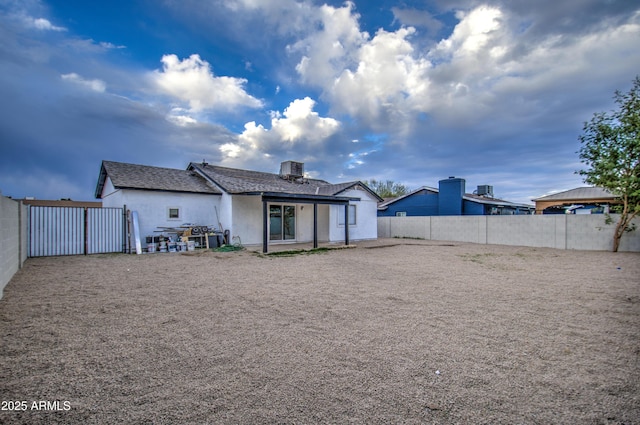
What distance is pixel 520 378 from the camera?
2.51m

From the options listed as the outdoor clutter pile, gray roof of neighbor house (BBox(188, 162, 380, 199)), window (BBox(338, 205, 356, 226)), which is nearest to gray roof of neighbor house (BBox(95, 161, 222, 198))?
gray roof of neighbor house (BBox(188, 162, 380, 199))

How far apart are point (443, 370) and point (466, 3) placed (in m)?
9.52

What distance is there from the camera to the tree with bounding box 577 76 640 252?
11.4m

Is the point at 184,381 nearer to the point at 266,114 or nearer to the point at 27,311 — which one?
the point at 27,311

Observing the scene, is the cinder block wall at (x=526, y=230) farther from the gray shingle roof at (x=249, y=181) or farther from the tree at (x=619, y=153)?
the gray shingle roof at (x=249, y=181)

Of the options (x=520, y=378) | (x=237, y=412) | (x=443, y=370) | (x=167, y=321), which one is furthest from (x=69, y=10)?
(x=520, y=378)

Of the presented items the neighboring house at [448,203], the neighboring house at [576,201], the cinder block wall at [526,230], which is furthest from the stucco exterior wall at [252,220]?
the neighboring house at [576,201]

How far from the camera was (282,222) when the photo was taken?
48.5 ft

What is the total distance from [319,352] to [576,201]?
3110 cm

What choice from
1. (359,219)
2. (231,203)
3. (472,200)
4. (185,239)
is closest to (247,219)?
(231,203)

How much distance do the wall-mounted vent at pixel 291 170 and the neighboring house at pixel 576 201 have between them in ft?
74.5

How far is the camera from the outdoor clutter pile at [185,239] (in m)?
12.1

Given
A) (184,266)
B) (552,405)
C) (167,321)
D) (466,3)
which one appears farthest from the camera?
(184,266)

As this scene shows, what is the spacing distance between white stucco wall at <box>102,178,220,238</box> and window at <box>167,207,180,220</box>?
0.09 meters
